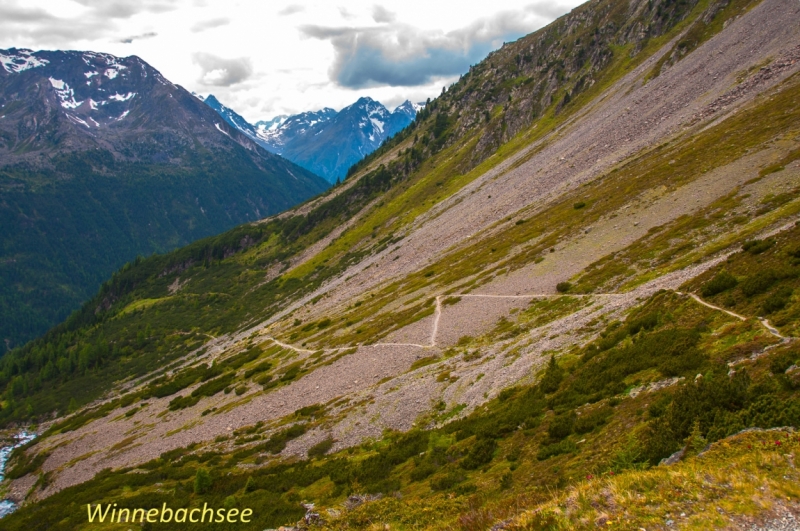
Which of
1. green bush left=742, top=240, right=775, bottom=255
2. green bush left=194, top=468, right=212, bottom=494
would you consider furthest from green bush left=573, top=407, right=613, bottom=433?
green bush left=194, top=468, right=212, bottom=494

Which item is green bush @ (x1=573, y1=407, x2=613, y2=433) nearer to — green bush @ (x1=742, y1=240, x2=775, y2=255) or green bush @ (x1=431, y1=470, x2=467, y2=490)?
green bush @ (x1=431, y1=470, x2=467, y2=490)

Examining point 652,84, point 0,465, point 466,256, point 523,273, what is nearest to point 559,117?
point 652,84

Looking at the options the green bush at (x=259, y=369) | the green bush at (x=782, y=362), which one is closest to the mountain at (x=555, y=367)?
the green bush at (x=782, y=362)

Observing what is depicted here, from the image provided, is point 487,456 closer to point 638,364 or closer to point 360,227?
point 638,364

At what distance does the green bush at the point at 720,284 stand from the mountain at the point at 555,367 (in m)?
0.16

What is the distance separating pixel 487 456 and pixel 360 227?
170 m

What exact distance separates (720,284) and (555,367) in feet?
33.5

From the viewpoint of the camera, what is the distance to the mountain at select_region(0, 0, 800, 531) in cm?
1338

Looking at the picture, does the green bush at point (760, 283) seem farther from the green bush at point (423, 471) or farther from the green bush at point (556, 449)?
the green bush at point (423, 471)

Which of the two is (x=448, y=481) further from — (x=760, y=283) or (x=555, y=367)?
(x=760, y=283)

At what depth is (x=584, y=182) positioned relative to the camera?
80625 mm

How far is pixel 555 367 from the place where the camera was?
26359 millimetres

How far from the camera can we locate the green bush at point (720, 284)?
24.8 meters

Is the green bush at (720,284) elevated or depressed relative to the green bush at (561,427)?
elevated
